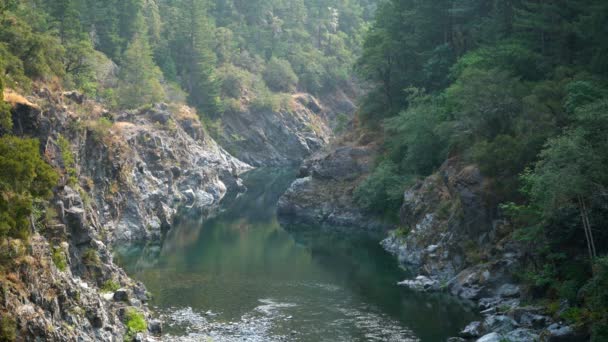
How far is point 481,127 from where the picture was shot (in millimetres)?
51781

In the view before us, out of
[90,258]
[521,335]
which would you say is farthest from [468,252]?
[90,258]

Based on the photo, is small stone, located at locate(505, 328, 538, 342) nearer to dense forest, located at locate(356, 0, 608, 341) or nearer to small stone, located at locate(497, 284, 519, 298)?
dense forest, located at locate(356, 0, 608, 341)

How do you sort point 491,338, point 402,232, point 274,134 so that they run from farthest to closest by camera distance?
point 274,134, point 402,232, point 491,338

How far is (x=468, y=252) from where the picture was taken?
47531 mm

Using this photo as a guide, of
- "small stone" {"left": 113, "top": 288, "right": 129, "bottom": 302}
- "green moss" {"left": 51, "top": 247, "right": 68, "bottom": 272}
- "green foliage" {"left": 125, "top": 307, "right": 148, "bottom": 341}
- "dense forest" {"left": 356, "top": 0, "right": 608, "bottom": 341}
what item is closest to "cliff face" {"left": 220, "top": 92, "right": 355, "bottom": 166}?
"dense forest" {"left": 356, "top": 0, "right": 608, "bottom": 341}

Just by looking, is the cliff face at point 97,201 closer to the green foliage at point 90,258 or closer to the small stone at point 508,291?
the green foliage at point 90,258

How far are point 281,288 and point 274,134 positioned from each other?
273ft

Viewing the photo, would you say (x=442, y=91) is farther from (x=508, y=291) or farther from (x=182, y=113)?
(x=182, y=113)

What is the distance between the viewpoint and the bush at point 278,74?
138250 mm

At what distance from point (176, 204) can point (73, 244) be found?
42304 mm

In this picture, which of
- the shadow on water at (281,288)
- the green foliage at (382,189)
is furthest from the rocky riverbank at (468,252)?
the green foliage at (382,189)

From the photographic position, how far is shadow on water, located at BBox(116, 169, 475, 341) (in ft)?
124

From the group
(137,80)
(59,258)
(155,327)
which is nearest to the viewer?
(59,258)

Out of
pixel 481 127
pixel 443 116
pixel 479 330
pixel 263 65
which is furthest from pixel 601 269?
pixel 263 65
